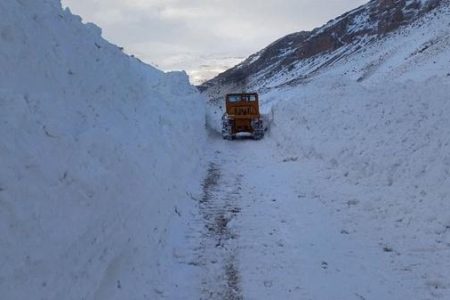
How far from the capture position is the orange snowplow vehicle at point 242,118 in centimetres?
2372

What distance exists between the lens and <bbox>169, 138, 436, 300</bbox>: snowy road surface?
6.41m

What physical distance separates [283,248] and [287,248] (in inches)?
2.2

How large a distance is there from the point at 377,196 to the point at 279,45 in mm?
167142

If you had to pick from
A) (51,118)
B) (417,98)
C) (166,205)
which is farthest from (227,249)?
(417,98)

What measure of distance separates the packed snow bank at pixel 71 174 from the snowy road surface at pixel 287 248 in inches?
29.2

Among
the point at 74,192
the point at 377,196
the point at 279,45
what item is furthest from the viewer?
the point at 279,45

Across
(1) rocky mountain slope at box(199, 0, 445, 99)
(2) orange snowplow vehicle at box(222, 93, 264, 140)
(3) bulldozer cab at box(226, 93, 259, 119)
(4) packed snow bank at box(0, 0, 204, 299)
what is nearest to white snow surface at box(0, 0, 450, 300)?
(4) packed snow bank at box(0, 0, 204, 299)

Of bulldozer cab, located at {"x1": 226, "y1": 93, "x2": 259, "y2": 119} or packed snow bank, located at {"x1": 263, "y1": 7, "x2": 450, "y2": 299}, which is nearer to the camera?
packed snow bank, located at {"x1": 263, "y1": 7, "x2": 450, "y2": 299}

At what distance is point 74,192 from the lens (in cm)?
544

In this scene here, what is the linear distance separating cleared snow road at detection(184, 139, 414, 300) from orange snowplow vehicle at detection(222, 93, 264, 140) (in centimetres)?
1117

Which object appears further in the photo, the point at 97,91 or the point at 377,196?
the point at 377,196

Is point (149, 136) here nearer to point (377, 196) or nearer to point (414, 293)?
point (377, 196)

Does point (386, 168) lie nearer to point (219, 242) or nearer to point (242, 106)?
point (219, 242)

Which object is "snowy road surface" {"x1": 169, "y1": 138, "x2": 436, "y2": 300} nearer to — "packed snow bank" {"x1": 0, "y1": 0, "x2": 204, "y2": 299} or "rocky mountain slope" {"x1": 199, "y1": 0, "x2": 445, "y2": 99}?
"packed snow bank" {"x1": 0, "y1": 0, "x2": 204, "y2": 299}
